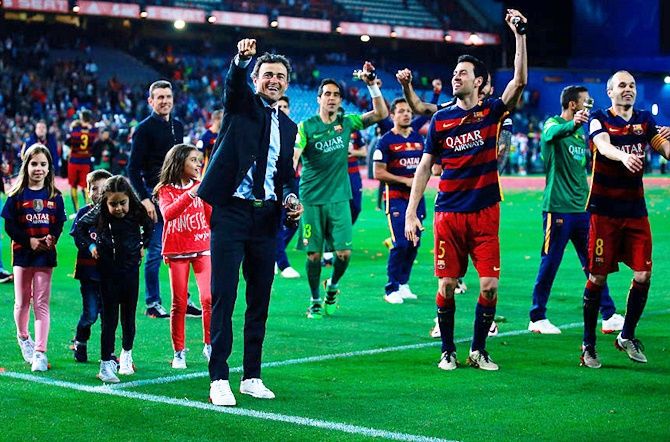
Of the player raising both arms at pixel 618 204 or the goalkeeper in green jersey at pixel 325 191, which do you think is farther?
the goalkeeper in green jersey at pixel 325 191

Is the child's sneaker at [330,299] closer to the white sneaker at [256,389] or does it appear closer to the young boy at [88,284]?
the young boy at [88,284]

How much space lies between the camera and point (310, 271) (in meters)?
11.6

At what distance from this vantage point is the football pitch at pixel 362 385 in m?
6.62

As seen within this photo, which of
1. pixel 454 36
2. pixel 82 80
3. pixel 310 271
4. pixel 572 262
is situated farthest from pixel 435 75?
pixel 310 271

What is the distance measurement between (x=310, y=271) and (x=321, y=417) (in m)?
4.72

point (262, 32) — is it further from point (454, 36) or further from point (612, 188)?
point (612, 188)

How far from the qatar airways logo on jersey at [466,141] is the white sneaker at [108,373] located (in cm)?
286

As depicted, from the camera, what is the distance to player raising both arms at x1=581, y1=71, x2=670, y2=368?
8.66 meters

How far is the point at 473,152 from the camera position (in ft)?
27.6

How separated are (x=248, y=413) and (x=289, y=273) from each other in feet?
24.9

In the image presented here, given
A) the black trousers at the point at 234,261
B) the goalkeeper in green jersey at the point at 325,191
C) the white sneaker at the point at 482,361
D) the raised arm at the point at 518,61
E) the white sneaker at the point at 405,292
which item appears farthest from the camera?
the white sneaker at the point at 405,292

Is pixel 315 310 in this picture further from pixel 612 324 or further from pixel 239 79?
pixel 239 79

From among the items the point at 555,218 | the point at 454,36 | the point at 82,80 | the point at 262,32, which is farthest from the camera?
the point at 454,36

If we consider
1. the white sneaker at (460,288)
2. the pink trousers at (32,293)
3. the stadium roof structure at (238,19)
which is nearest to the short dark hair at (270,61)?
the pink trousers at (32,293)
